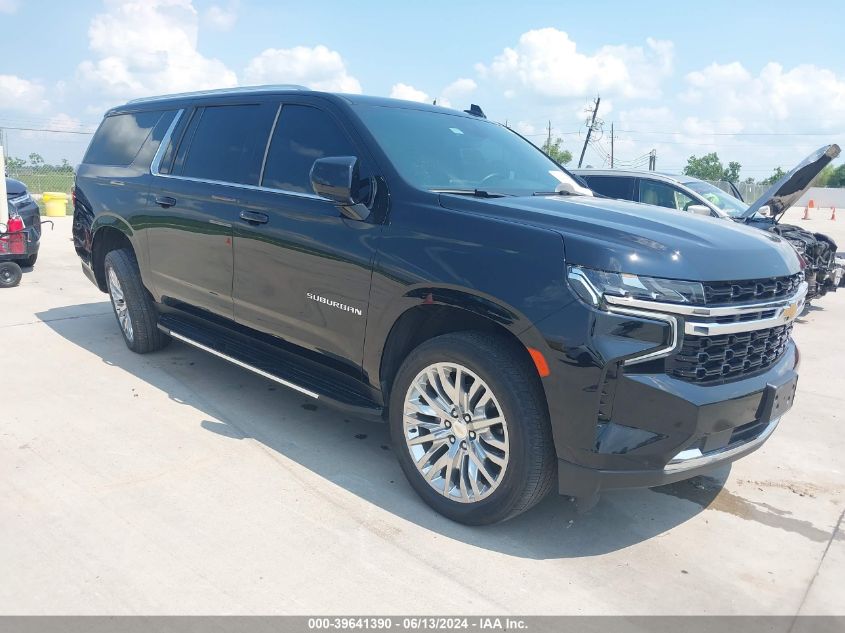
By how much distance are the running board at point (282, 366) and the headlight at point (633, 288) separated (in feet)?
4.53

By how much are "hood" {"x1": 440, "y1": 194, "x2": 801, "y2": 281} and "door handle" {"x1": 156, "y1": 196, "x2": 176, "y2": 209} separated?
8.01ft

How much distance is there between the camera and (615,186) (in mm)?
9695

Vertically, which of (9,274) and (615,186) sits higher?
(615,186)

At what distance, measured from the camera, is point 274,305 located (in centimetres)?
410

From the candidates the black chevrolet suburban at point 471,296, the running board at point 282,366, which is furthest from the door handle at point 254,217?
the running board at point 282,366

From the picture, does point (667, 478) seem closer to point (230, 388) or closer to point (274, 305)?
point (274, 305)

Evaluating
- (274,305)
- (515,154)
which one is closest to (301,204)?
(274,305)


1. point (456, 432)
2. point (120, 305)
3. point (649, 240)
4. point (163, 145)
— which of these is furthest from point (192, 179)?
point (649, 240)

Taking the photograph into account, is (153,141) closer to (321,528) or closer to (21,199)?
(321,528)

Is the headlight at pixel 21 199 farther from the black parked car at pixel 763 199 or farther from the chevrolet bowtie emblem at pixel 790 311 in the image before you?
the chevrolet bowtie emblem at pixel 790 311

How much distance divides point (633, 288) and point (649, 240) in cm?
27

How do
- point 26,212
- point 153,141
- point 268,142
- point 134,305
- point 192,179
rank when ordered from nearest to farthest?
point 268,142 < point 192,179 < point 153,141 < point 134,305 < point 26,212

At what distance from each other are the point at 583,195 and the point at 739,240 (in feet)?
3.68

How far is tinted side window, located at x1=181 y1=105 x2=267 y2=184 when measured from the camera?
435cm
